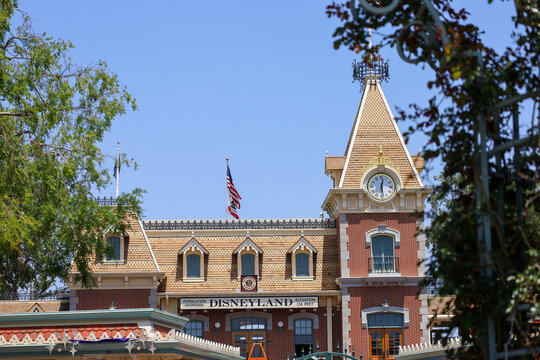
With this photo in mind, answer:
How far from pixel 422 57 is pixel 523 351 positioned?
2.65 metres

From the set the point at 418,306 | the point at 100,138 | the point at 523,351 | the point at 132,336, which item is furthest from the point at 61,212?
the point at 523,351

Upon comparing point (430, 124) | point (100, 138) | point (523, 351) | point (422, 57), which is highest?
point (100, 138)

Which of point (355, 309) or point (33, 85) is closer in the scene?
point (33, 85)

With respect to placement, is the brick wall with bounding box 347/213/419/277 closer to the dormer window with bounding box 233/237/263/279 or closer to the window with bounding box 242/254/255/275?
the dormer window with bounding box 233/237/263/279

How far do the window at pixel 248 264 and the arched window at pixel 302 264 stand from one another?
6.30 ft

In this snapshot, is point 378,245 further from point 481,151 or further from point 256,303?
point 481,151

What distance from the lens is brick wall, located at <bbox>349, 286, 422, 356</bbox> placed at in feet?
116

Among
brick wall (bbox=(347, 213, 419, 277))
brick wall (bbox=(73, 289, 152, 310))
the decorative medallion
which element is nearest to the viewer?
brick wall (bbox=(73, 289, 152, 310))

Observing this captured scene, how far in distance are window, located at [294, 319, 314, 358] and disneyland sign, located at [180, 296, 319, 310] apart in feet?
3.74

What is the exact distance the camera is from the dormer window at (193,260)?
121ft

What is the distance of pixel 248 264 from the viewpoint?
122ft

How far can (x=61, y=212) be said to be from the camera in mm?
24625

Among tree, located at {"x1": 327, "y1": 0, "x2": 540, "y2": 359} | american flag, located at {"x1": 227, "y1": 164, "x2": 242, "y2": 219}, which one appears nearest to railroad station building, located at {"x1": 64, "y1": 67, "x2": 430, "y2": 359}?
american flag, located at {"x1": 227, "y1": 164, "x2": 242, "y2": 219}

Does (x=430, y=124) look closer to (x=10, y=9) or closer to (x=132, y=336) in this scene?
(x=132, y=336)
